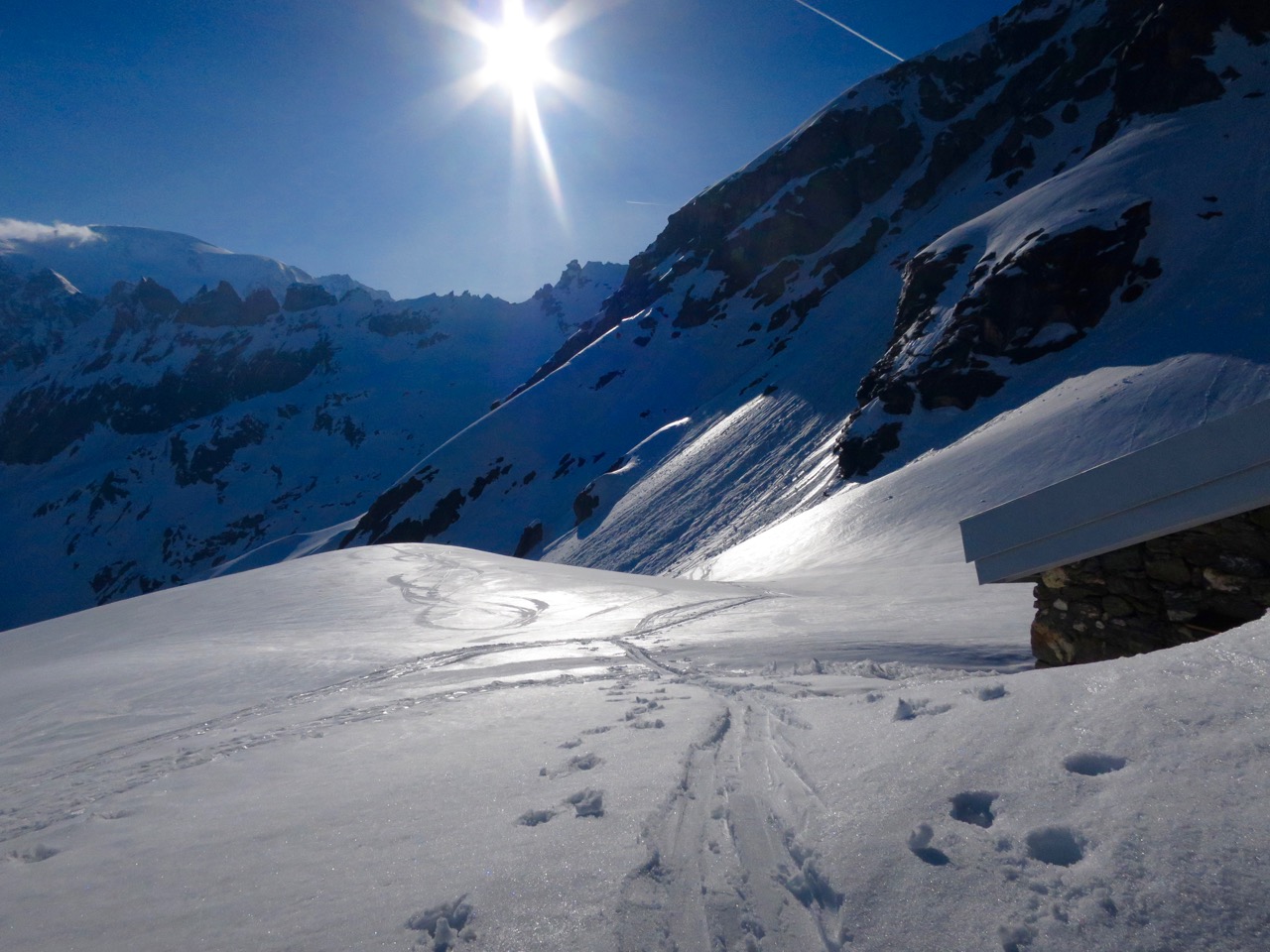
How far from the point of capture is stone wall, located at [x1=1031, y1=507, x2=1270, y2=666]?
4375mm

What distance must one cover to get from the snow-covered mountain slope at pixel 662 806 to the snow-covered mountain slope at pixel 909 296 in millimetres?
19469

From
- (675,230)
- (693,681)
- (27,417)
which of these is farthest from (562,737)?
(27,417)

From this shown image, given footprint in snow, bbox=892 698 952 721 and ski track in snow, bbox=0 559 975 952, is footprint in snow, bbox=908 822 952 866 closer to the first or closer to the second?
ski track in snow, bbox=0 559 975 952

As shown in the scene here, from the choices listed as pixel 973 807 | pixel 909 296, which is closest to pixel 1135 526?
pixel 973 807

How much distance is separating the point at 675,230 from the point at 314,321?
137m

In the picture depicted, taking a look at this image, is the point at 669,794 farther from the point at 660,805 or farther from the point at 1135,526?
the point at 1135,526

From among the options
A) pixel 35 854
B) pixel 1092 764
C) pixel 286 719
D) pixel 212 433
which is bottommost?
pixel 1092 764

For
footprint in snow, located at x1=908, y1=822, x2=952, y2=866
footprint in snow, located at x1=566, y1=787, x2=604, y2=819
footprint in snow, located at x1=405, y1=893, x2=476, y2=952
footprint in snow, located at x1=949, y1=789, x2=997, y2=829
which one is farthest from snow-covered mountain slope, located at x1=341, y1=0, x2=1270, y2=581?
footprint in snow, located at x1=405, y1=893, x2=476, y2=952

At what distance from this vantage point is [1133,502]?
15.4 ft

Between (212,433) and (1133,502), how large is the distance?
191 meters

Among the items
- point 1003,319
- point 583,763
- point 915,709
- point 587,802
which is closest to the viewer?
point 587,802

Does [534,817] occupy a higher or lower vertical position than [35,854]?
lower

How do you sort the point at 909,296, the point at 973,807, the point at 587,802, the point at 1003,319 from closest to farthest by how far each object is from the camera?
the point at 973,807, the point at 587,802, the point at 1003,319, the point at 909,296

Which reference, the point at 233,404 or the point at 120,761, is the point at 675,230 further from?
the point at 233,404
